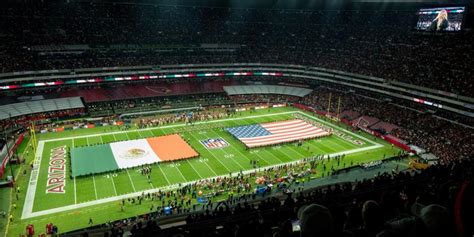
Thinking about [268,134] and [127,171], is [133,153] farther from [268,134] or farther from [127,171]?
[268,134]

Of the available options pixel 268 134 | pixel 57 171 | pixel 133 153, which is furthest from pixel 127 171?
pixel 268 134

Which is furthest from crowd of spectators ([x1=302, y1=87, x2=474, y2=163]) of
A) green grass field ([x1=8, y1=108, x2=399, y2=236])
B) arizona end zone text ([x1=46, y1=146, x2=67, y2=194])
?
arizona end zone text ([x1=46, y1=146, x2=67, y2=194])

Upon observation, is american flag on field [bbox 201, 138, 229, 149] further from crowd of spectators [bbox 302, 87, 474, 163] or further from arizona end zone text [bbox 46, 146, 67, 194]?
crowd of spectators [bbox 302, 87, 474, 163]

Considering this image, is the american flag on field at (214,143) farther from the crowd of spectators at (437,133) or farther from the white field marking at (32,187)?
the crowd of spectators at (437,133)

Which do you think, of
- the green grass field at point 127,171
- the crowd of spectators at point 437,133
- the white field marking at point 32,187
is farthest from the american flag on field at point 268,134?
the white field marking at point 32,187

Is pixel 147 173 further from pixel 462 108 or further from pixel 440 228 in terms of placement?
pixel 462 108
